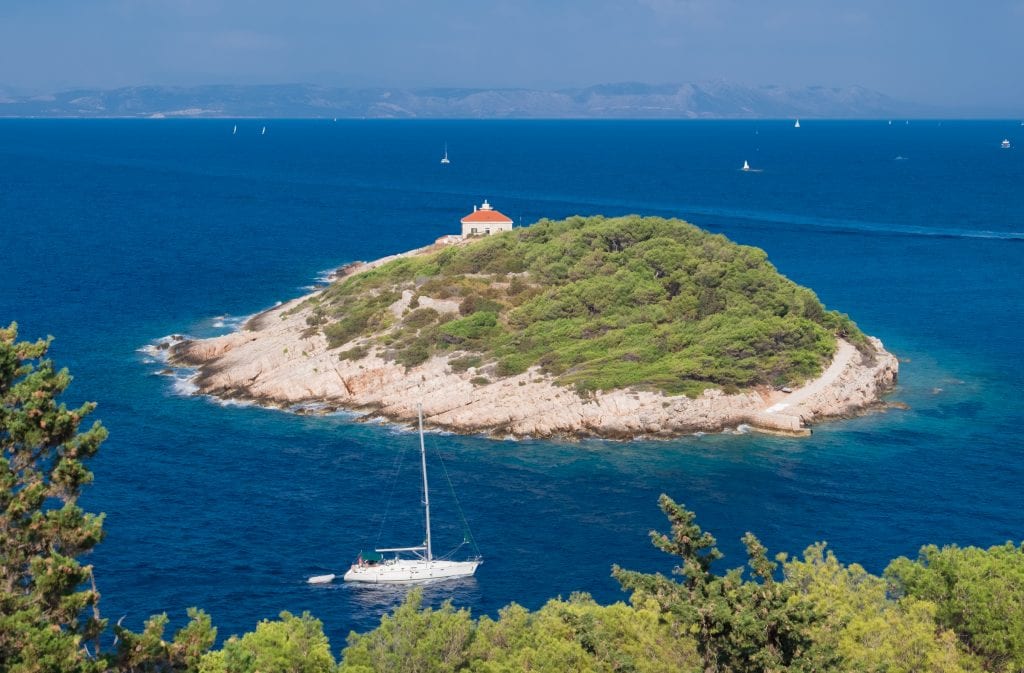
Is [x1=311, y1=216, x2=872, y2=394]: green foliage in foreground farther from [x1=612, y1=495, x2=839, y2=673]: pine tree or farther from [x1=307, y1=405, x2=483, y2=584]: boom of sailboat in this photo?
[x1=612, y1=495, x2=839, y2=673]: pine tree

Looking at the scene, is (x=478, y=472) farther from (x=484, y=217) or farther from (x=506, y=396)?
(x=484, y=217)

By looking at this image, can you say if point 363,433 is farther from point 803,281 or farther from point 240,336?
point 803,281

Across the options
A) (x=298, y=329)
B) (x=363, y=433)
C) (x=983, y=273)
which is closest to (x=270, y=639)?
(x=363, y=433)

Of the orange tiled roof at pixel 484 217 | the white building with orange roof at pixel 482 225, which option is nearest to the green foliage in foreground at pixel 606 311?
the white building with orange roof at pixel 482 225

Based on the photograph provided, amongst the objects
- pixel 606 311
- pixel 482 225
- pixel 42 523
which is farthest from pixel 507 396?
pixel 42 523

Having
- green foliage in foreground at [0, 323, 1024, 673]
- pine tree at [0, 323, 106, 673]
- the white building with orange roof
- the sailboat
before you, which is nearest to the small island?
the white building with orange roof

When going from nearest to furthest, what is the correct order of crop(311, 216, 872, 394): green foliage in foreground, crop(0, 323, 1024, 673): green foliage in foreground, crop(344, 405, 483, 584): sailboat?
crop(0, 323, 1024, 673): green foliage in foreground, crop(344, 405, 483, 584): sailboat, crop(311, 216, 872, 394): green foliage in foreground
